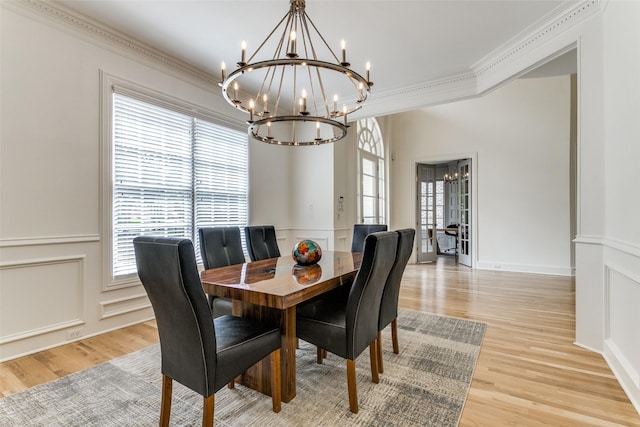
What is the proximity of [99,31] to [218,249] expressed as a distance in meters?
2.30

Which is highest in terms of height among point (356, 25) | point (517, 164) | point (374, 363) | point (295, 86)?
point (356, 25)

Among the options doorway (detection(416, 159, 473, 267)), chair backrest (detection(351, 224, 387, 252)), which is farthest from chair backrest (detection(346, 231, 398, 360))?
doorway (detection(416, 159, 473, 267))

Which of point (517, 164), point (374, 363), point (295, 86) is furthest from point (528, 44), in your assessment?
point (517, 164)

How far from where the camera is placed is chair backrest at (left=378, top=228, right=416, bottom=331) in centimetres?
214

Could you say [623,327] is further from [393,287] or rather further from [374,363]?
[374,363]

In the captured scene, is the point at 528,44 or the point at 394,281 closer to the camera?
the point at 394,281

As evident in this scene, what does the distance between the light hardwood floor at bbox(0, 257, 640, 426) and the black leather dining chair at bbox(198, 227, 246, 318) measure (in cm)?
89

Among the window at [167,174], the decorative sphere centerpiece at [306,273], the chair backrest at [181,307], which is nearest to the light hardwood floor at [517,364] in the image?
the window at [167,174]

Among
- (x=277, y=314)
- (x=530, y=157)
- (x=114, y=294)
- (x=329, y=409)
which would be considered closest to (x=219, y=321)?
(x=277, y=314)

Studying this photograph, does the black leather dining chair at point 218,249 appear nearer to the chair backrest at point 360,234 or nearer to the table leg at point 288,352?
the table leg at point 288,352

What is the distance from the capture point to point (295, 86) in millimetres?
3631

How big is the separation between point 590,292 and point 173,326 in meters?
3.06

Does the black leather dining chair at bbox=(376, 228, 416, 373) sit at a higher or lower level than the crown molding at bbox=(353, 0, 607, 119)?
lower

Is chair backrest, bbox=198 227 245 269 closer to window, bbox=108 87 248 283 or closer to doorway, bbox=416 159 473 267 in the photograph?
window, bbox=108 87 248 283
